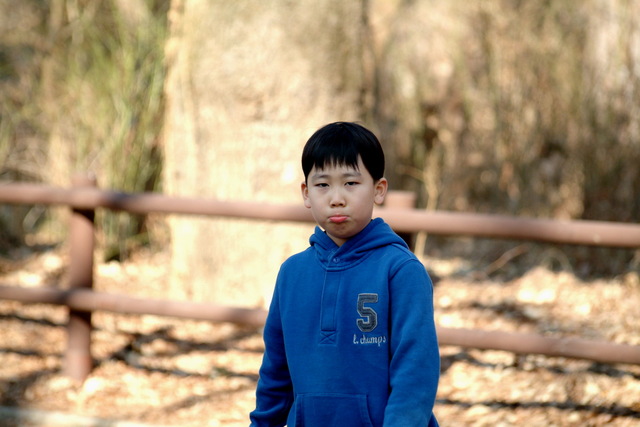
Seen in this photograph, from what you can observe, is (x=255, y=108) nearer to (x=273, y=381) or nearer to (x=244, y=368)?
(x=244, y=368)

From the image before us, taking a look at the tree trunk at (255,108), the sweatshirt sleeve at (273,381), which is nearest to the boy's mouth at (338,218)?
the sweatshirt sleeve at (273,381)

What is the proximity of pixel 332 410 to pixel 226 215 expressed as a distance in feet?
7.74

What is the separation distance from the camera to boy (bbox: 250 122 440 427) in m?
1.99

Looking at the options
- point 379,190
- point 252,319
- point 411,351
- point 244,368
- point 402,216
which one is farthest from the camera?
point 244,368

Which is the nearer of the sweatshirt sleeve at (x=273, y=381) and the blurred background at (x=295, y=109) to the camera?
the sweatshirt sleeve at (x=273, y=381)

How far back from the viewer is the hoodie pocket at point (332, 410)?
205 centimetres

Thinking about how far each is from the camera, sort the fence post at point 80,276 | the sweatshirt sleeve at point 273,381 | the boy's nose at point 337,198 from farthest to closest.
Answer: the fence post at point 80,276 → the sweatshirt sleeve at point 273,381 → the boy's nose at point 337,198

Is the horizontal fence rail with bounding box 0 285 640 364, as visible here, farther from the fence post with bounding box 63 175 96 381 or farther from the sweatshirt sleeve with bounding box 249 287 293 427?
the sweatshirt sleeve with bounding box 249 287 293 427

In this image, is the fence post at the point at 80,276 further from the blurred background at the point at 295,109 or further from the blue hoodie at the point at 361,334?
the blue hoodie at the point at 361,334

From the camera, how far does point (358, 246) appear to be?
6.99 ft

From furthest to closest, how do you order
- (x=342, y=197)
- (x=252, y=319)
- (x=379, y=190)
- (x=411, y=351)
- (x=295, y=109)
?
1. (x=295, y=109)
2. (x=252, y=319)
3. (x=379, y=190)
4. (x=342, y=197)
5. (x=411, y=351)

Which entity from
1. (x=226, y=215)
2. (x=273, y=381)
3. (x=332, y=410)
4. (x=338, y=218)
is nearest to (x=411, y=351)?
(x=332, y=410)

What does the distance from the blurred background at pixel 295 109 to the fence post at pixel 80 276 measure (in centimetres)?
100

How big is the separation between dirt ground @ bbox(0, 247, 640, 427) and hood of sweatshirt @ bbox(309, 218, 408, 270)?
7.21 ft
